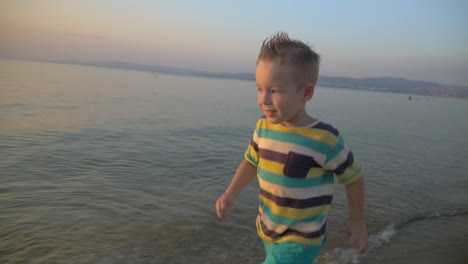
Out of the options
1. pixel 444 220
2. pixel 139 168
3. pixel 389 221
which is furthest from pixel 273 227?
pixel 139 168

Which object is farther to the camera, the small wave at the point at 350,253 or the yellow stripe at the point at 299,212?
the small wave at the point at 350,253

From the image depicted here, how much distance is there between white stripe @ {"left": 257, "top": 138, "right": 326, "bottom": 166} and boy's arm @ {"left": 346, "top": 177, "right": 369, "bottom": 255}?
0.87ft

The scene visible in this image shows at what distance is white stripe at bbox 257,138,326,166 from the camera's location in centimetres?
196

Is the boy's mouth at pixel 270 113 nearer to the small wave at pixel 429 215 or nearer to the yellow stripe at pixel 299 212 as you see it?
the yellow stripe at pixel 299 212

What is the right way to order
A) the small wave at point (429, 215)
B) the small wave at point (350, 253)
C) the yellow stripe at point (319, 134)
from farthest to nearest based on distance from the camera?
the small wave at point (429, 215) < the small wave at point (350, 253) < the yellow stripe at point (319, 134)

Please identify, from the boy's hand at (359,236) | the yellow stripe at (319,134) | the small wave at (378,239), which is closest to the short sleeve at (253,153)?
the yellow stripe at (319,134)

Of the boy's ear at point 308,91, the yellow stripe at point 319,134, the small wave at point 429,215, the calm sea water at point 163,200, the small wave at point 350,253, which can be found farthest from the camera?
the small wave at point 429,215

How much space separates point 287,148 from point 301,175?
0.57ft

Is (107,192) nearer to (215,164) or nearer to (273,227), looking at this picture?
(215,164)

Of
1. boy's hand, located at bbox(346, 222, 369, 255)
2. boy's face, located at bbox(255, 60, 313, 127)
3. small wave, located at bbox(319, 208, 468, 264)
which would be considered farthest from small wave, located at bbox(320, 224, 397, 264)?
boy's face, located at bbox(255, 60, 313, 127)

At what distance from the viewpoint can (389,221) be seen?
5543mm

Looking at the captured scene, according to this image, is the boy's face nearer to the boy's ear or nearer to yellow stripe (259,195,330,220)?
the boy's ear

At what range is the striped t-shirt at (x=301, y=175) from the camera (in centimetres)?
196

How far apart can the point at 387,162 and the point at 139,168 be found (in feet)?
22.5
